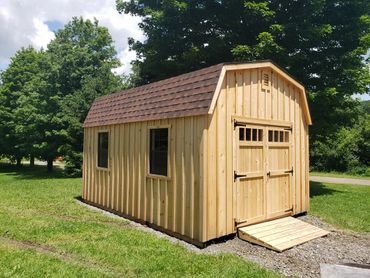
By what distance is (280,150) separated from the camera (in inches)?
314

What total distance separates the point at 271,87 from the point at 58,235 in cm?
601

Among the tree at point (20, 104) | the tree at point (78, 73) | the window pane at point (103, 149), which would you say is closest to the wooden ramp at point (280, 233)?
the window pane at point (103, 149)

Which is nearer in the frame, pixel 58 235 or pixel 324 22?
pixel 58 235

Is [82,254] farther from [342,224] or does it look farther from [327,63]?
[327,63]

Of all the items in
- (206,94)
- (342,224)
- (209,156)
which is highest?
(206,94)

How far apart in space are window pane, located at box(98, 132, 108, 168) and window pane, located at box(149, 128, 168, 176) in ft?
8.69

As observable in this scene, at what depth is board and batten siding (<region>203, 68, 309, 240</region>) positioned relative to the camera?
619 cm

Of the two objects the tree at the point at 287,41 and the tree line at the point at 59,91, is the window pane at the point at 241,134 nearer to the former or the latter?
the tree at the point at 287,41

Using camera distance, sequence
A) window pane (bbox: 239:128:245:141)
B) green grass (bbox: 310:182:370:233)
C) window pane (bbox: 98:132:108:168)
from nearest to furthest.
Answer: window pane (bbox: 239:128:245:141), green grass (bbox: 310:182:370:233), window pane (bbox: 98:132:108:168)

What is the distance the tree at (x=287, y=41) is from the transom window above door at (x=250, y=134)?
6.20 meters

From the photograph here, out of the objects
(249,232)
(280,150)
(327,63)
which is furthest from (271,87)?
(327,63)

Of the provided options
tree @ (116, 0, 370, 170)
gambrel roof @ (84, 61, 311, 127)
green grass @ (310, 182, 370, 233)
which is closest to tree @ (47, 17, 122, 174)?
tree @ (116, 0, 370, 170)

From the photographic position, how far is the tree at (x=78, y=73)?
19875mm

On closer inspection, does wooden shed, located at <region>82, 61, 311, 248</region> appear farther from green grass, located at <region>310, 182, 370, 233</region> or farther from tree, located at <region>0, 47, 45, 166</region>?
tree, located at <region>0, 47, 45, 166</region>
